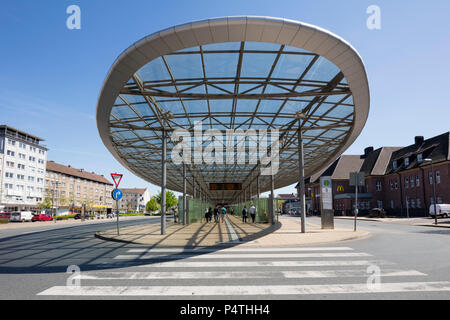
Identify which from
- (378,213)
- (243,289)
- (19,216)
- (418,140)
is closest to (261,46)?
(243,289)

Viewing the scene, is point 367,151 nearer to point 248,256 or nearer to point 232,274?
point 248,256

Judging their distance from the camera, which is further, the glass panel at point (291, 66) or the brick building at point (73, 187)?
the brick building at point (73, 187)

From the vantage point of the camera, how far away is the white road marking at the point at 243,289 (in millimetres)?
5410

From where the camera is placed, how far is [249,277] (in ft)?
21.6

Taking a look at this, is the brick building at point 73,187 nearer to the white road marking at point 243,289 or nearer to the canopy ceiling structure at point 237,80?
the canopy ceiling structure at point 237,80

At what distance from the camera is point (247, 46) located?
10648 millimetres

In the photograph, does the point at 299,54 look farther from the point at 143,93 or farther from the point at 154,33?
the point at 143,93

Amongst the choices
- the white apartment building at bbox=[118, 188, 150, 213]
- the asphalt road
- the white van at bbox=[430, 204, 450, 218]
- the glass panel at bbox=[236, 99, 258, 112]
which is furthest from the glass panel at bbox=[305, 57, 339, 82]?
the white apartment building at bbox=[118, 188, 150, 213]

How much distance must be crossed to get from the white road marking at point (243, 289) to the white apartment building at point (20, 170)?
70.6 metres

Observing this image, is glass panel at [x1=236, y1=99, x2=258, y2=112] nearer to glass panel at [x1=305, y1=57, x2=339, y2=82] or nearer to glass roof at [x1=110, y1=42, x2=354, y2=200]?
→ glass roof at [x1=110, y1=42, x2=354, y2=200]

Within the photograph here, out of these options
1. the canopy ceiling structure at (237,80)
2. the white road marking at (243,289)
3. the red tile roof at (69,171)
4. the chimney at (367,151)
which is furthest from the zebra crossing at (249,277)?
the red tile roof at (69,171)

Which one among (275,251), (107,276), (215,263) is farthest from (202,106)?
(107,276)

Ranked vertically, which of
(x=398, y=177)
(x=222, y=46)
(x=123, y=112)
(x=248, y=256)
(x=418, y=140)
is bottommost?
(x=248, y=256)

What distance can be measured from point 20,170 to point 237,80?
3037 inches
